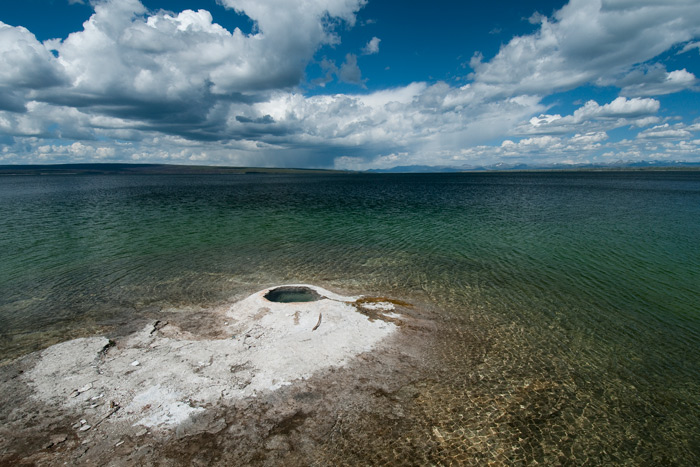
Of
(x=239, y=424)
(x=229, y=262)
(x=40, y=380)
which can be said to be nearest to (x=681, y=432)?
(x=239, y=424)

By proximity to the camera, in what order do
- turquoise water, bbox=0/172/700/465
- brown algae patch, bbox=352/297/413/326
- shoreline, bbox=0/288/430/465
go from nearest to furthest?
shoreline, bbox=0/288/430/465
turquoise water, bbox=0/172/700/465
brown algae patch, bbox=352/297/413/326

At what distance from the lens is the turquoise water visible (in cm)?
1027

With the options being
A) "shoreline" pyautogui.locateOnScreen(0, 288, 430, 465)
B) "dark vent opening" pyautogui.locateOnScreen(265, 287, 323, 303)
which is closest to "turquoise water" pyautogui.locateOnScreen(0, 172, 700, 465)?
"shoreline" pyautogui.locateOnScreen(0, 288, 430, 465)

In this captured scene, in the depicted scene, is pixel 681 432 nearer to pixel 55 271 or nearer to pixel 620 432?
pixel 620 432

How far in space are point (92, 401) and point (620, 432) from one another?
17095 millimetres

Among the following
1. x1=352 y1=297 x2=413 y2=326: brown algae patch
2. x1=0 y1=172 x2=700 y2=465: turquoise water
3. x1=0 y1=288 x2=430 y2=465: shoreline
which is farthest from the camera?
→ x1=352 y1=297 x2=413 y2=326: brown algae patch

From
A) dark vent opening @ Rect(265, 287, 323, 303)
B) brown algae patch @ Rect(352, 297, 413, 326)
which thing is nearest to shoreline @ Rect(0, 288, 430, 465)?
brown algae patch @ Rect(352, 297, 413, 326)

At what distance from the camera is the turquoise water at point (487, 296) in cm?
1027

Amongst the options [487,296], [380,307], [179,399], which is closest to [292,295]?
[380,307]

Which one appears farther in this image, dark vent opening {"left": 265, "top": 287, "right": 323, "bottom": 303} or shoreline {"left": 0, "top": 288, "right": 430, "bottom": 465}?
dark vent opening {"left": 265, "top": 287, "right": 323, "bottom": 303}

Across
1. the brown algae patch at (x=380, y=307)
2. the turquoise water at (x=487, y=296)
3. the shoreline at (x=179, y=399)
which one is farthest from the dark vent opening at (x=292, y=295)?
the shoreline at (x=179, y=399)

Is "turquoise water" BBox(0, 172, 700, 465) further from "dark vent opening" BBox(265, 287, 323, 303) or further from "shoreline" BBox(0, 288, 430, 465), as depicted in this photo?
"dark vent opening" BBox(265, 287, 323, 303)

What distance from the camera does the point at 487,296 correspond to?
20109 mm

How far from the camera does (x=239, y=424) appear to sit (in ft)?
32.1
